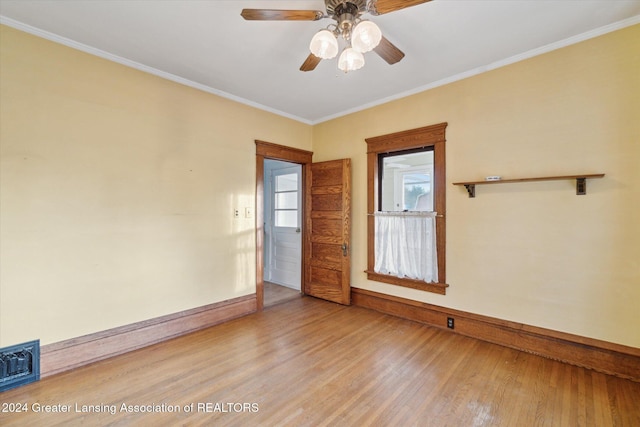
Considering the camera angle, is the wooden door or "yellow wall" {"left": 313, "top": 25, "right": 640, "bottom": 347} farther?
the wooden door

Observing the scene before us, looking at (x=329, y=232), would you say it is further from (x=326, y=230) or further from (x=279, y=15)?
(x=279, y=15)

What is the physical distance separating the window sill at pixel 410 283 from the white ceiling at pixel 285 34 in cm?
230

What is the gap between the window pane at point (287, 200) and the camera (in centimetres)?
477

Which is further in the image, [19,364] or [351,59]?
[19,364]

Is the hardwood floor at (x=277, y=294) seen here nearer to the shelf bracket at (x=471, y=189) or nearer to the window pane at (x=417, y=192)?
the window pane at (x=417, y=192)

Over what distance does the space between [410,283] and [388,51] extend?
250cm

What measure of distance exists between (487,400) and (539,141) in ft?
7.31

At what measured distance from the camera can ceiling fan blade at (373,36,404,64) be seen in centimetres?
194

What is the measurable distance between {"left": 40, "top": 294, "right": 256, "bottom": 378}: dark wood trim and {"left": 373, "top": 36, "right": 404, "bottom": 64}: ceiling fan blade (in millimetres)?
3085

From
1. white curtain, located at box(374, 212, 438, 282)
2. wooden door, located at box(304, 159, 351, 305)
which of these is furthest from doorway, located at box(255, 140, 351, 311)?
white curtain, located at box(374, 212, 438, 282)

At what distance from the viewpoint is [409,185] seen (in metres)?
3.54

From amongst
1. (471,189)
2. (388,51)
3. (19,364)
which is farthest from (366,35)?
(19,364)

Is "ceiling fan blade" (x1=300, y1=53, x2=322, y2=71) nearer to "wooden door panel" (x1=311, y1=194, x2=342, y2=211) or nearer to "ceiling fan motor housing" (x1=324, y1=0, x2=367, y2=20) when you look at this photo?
"ceiling fan motor housing" (x1=324, y1=0, x2=367, y2=20)

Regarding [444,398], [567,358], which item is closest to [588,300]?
[567,358]
